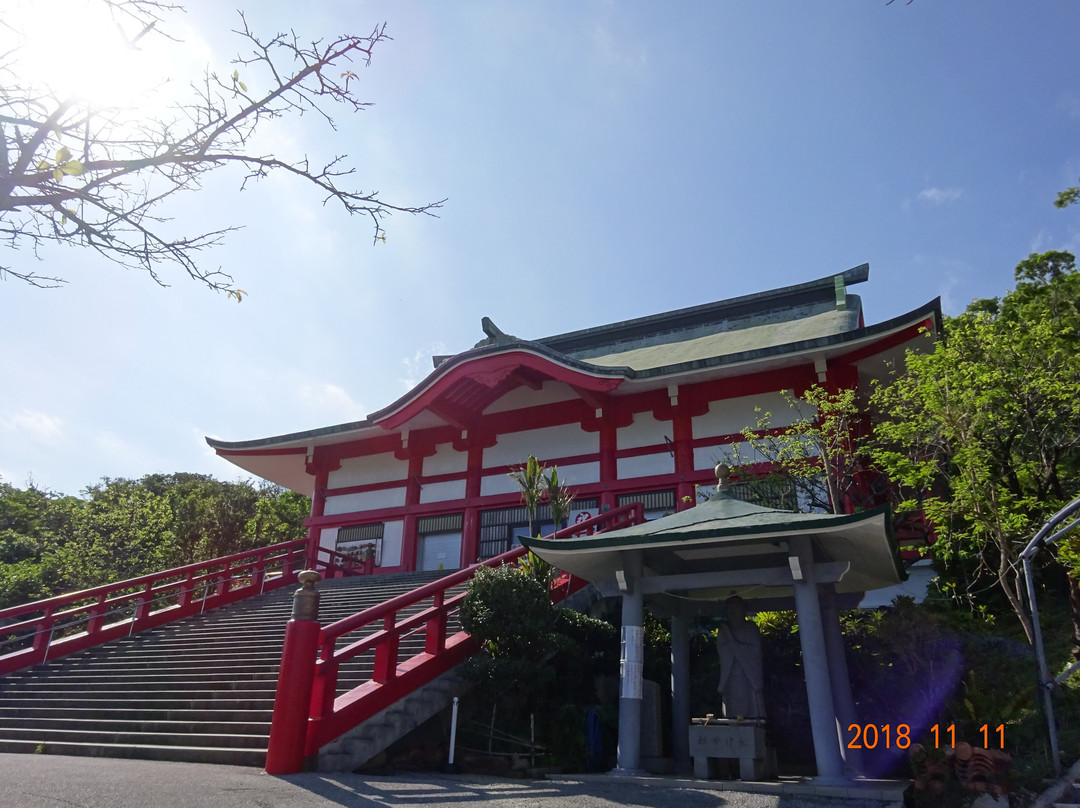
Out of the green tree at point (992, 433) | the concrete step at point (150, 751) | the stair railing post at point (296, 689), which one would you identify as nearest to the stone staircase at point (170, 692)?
the concrete step at point (150, 751)

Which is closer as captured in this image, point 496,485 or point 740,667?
point 740,667

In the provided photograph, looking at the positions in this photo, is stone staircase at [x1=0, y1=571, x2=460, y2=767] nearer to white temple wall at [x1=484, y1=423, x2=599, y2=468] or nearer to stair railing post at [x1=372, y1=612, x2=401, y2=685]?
stair railing post at [x1=372, y1=612, x2=401, y2=685]

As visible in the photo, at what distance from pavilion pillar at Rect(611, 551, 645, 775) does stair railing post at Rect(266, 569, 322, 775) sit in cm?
281

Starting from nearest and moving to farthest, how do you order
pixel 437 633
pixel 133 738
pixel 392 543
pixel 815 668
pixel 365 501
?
pixel 815 668 → pixel 133 738 → pixel 437 633 → pixel 392 543 → pixel 365 501

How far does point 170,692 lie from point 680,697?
19.7 feet

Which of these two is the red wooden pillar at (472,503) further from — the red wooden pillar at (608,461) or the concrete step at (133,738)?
the concrete step at (133,738)

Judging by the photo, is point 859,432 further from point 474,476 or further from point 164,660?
point 164,660

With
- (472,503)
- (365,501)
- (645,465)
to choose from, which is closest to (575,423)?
(645,465)

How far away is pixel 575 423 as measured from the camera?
16.1 meters

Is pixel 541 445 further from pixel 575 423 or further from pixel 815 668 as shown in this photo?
pixel 815 668

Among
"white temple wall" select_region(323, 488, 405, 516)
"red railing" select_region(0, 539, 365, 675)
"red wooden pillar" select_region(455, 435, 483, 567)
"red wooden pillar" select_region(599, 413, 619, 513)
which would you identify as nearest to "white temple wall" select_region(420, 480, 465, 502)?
"red wooden pillar" select_region(455, 435, 483, 567)

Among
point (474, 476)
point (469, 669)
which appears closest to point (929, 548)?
point (469, 669)

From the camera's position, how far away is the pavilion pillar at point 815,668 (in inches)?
239

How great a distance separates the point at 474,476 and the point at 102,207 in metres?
13.2
